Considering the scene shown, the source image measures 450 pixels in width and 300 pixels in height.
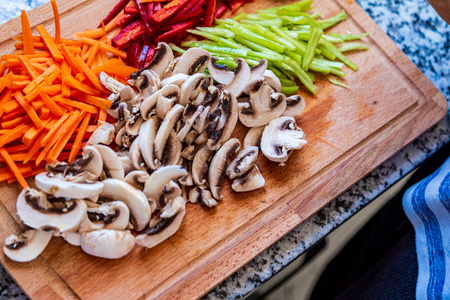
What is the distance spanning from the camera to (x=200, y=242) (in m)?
2.27

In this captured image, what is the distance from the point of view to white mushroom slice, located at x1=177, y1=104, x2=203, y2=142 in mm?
2351

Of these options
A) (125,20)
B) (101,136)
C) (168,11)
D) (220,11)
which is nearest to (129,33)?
(125,20)

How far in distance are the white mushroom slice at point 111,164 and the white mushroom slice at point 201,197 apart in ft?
1.19

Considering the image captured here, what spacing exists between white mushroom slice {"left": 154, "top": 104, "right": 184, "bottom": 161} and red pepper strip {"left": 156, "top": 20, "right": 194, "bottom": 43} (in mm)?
580

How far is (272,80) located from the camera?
2.62 m

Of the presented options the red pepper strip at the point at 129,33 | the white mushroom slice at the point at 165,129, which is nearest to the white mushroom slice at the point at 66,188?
the white mushroom slice at the point at 165,129

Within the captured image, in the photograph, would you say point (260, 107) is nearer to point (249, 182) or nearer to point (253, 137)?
point (253, 137)

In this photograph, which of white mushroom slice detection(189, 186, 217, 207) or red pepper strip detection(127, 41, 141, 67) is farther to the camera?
red pepper strip detection(127, 41, 141, 67)

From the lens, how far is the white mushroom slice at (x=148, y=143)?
2.31 meters

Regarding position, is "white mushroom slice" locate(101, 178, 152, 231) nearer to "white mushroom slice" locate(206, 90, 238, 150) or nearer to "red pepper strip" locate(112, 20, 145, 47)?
"white mushroom slice" locate(206, 90, 238, 150)

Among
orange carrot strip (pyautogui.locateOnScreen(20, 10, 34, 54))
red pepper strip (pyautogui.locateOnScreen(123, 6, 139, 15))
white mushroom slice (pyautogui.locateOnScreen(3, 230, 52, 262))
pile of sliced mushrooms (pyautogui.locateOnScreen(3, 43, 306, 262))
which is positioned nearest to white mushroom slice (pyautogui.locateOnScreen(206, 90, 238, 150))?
pile of sliced mushrooms (pyautogui.locateOnScreen(3, 43, 306, 262))

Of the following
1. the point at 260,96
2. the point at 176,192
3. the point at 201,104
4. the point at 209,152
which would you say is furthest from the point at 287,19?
the point at 176,192

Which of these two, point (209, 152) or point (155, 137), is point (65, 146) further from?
point (209, 152)

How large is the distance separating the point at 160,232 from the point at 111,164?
0.41m
